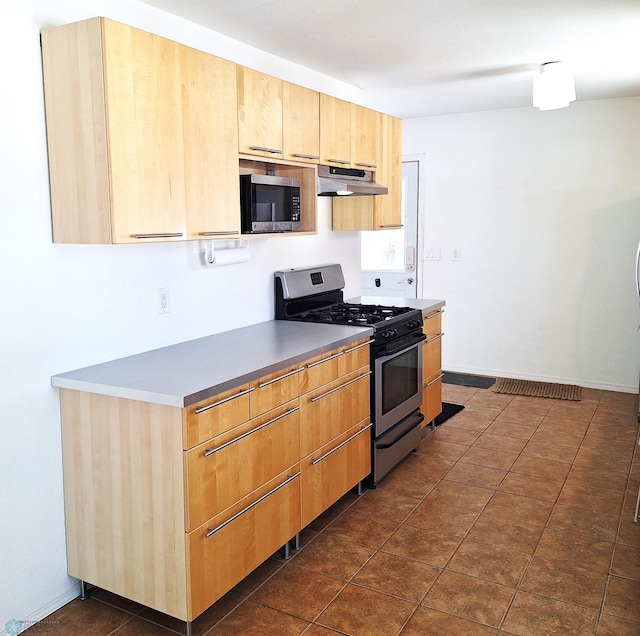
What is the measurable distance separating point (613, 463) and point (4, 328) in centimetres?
338

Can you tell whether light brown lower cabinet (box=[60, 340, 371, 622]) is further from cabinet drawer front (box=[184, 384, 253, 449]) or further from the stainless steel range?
the stainless steel range

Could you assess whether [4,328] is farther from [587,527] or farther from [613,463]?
[613,463]

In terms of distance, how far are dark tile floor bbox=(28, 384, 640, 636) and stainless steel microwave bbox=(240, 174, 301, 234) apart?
147 cm

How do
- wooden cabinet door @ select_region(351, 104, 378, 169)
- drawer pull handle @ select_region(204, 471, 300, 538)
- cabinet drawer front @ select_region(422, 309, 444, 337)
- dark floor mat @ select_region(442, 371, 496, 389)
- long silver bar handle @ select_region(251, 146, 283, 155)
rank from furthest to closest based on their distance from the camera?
1. dark floor mat @ select_region(442, 371, 496, 389)
2. cabinet drawer front @ select_region(422, 309, 444, 337)
3. wooden cabinet door @ select_region(351, 104, 378, 169)
4. long silver bar handle @ select_region(251, 146, 283, 155)
5. drawer pull handle @ select_region(204, 471, 300, 538)

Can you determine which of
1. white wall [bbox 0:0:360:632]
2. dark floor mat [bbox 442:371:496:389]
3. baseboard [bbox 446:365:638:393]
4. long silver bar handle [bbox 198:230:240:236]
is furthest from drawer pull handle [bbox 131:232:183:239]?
baseboard [bbox 446:365:638:393]

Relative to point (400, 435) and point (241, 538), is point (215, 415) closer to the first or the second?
point (241, 538)

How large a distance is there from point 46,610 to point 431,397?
106 inches

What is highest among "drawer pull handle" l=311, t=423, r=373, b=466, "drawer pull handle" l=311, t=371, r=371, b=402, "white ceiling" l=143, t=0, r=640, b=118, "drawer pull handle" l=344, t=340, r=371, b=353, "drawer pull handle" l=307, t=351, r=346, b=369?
"white ceiling" l=143, t=0, r=640, b=118

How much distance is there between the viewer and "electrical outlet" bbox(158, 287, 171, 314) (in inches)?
114

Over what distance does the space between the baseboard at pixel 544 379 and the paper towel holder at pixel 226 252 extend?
3178 millimetres

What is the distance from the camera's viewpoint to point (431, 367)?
4.32 metres

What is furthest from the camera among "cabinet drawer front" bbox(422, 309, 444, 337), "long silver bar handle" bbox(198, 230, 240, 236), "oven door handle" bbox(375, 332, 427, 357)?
"cabinet drawer front" bbox(422, 309, 444, 337)

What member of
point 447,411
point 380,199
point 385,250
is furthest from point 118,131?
point 385,250

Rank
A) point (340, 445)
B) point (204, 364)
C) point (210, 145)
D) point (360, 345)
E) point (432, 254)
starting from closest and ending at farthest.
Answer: point (204, 364) < point (210, 145) < point (340, 445) < point (360, 345) < point (432, 254)
